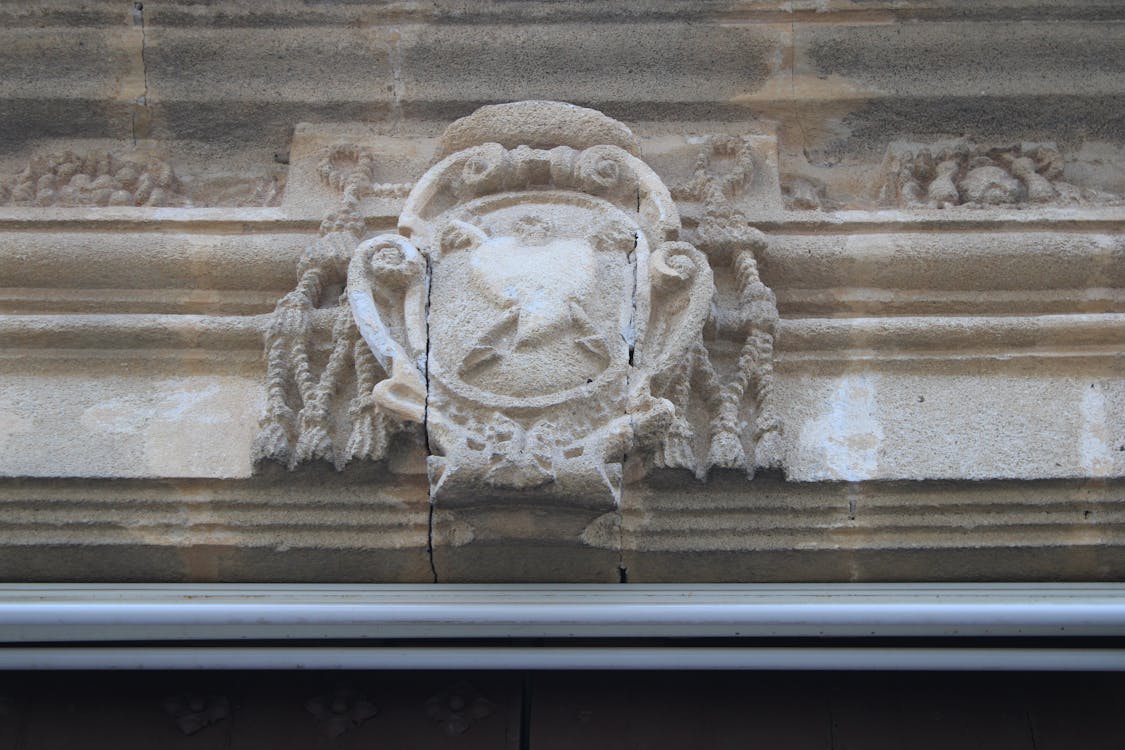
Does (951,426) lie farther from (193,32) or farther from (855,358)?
(193,32)

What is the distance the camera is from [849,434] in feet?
7.84

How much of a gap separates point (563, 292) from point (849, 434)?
604 millimetres

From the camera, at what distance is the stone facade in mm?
2260

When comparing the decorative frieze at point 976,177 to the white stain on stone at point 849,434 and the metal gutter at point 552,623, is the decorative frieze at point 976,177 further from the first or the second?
the metal gutter at point 552,623

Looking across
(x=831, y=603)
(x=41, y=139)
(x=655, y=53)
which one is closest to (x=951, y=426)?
(x=831, y=603)

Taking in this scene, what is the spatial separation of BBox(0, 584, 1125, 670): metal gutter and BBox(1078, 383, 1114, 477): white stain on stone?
0.71 ft

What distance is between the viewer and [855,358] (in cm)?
253

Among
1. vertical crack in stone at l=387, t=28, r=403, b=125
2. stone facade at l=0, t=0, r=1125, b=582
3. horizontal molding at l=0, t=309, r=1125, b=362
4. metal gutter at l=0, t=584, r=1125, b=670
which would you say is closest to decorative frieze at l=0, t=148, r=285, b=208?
stone facade at l=0, t=0, r=1125, b=582

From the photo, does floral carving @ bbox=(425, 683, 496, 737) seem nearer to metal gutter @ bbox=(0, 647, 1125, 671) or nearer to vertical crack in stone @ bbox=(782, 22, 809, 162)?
metal gutter @ bbox=(0, 647, 1125, 671)

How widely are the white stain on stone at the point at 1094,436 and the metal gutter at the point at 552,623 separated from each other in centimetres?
22

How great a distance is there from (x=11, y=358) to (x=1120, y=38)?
2637 mm

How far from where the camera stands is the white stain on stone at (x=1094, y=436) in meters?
2.32

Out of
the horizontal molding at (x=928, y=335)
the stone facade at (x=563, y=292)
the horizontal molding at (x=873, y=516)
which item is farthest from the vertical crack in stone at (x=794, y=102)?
the horizontal molding at (x=873, y=516)

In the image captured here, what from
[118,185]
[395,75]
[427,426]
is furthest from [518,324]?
[118,185]
